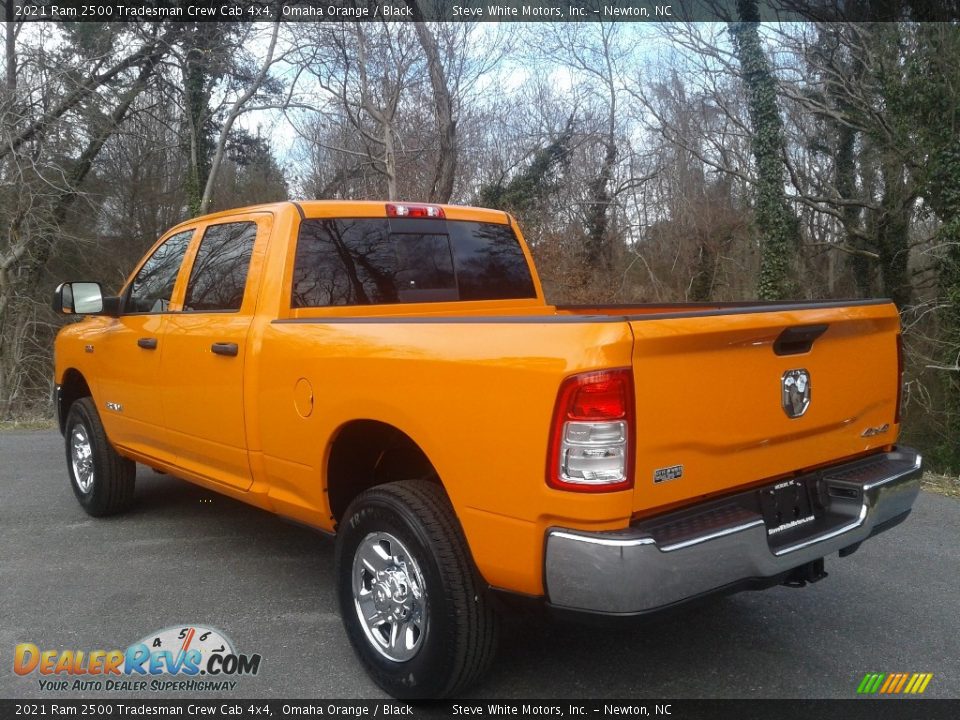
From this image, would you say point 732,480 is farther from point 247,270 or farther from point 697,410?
point 247,270

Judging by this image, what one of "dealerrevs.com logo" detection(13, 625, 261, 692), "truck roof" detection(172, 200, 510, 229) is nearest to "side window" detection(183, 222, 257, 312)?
"truck roof" detection(172, 200, 510, 229)

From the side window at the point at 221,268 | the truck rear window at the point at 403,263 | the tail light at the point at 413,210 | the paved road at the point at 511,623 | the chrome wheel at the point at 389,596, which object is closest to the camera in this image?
the chrome wheel at the point at 389,596

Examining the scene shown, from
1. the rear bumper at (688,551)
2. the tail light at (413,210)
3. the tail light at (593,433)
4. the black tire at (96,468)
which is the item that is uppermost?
the tail light at (413,210)

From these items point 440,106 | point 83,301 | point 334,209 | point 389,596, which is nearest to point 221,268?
point 334,209

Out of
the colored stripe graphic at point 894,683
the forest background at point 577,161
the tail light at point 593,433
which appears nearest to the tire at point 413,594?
the tail light at point 593,433

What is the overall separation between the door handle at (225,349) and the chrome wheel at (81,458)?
2216mm

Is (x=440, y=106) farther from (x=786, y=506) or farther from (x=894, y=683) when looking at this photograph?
(x=894, y=683)

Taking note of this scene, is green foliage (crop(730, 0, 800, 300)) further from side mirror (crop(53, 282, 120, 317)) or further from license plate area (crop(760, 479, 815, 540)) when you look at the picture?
license plate area (crop(760, 479, 815, 540))

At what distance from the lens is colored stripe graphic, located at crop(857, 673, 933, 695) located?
318 cm

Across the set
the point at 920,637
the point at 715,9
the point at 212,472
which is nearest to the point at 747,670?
the point at 920,637

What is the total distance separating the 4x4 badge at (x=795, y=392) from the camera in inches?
115

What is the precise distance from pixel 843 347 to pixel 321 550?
331 cm

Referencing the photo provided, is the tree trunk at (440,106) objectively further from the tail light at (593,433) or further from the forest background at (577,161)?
the tail light at (593,433)

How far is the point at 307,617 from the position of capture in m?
3.96
